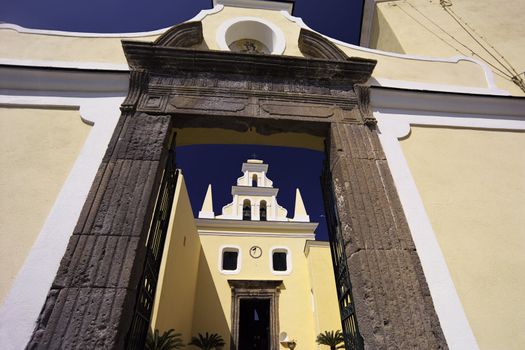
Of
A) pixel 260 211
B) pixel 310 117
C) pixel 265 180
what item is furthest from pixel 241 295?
pixel 310 117

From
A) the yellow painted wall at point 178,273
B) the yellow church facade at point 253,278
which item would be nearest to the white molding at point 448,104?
the yellow painted wall at point 178,273

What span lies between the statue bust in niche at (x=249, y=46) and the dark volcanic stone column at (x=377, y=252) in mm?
2318

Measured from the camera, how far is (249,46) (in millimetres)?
5008

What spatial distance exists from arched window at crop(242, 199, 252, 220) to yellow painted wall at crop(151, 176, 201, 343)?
407 cm

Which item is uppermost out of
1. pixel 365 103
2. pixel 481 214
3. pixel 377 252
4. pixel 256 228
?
pixel 256 228

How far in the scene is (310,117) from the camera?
363 cm

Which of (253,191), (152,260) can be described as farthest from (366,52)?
(253,191)

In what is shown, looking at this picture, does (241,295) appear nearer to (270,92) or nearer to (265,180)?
(265,180)

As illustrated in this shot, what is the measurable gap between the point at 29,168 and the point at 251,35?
3.81m

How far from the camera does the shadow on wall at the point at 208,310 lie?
38.2 feet

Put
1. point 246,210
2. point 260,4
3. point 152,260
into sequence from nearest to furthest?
point 152,260 → point 260,4 → point 246,210

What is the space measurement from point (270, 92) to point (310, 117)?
62cm

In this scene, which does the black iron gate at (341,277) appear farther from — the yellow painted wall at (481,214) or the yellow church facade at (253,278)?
the yellow church facade at (253,278)

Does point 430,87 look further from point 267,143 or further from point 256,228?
point 256,228
